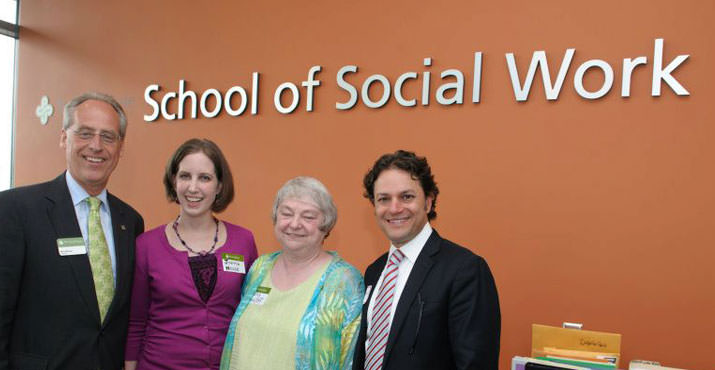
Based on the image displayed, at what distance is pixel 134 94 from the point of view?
4.40 metres

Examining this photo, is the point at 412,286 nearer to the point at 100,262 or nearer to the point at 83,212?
the point at 100,262

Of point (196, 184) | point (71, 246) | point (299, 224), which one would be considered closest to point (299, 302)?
point (299, 224)

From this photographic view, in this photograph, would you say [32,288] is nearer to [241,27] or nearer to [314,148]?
[314,148]

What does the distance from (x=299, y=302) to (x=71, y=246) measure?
0.89m

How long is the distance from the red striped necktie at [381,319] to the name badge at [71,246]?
1138 mm

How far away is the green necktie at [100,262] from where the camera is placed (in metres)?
2.14

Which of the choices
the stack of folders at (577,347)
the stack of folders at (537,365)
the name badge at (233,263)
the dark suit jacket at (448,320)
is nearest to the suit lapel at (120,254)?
the name badge at (233,263)

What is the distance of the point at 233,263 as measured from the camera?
2361 mm

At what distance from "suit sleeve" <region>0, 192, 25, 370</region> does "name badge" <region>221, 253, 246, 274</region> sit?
0.74 meters

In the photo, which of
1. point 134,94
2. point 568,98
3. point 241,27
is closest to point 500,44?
point 568,98

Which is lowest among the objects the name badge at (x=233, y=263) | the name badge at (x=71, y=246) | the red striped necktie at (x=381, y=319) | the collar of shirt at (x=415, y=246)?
the red striped necktie at (x=381, y=319)

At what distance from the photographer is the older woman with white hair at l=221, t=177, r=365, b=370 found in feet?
6.77

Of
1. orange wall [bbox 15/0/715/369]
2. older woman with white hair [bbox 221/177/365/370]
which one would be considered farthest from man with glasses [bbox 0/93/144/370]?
orange wall [bbox 15/0/715/369]

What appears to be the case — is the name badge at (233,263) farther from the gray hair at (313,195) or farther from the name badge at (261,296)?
the gray hair at (313,195)
